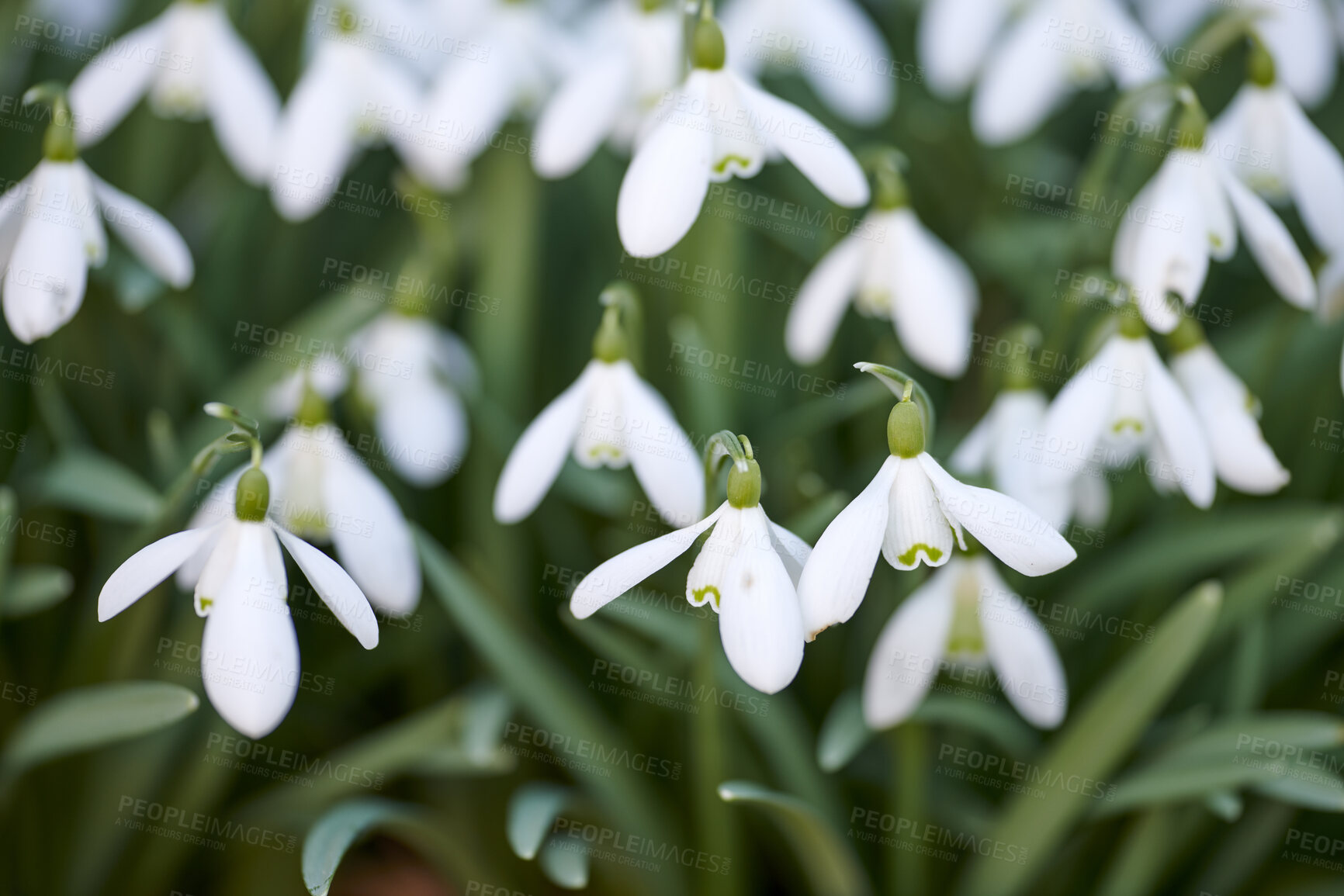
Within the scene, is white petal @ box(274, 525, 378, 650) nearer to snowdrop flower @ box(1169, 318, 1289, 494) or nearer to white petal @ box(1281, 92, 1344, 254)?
snowdrop flower @ box(1169, 318, 1289, 494)

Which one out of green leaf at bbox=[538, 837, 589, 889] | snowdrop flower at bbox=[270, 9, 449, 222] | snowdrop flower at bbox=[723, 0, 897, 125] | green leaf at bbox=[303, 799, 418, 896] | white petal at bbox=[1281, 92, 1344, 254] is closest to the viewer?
green leaf at bbox=[303, 799, 418, 896]

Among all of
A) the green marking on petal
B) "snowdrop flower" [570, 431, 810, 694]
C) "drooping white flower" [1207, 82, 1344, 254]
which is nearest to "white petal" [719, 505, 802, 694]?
"snowdrop flower" [570, 431, 810, 694]

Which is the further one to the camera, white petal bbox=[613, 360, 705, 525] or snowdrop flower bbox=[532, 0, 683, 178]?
snowdrop flower bbox=[532, 0, 683, 178]

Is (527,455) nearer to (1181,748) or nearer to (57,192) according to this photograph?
(57,192)

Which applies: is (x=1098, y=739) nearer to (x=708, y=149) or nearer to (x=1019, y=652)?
(x=1019, y=652)

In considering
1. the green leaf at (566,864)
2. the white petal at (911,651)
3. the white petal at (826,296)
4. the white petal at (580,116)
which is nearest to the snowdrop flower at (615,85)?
the white petal at (580,116)

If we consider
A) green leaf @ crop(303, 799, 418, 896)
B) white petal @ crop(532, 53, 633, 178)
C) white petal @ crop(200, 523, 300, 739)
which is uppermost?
white petal @ crop(532, 53, 633, 178)

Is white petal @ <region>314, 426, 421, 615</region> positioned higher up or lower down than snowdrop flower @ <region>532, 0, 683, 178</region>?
lower down

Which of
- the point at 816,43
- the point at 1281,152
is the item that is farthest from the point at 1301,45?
the point at 816,43
